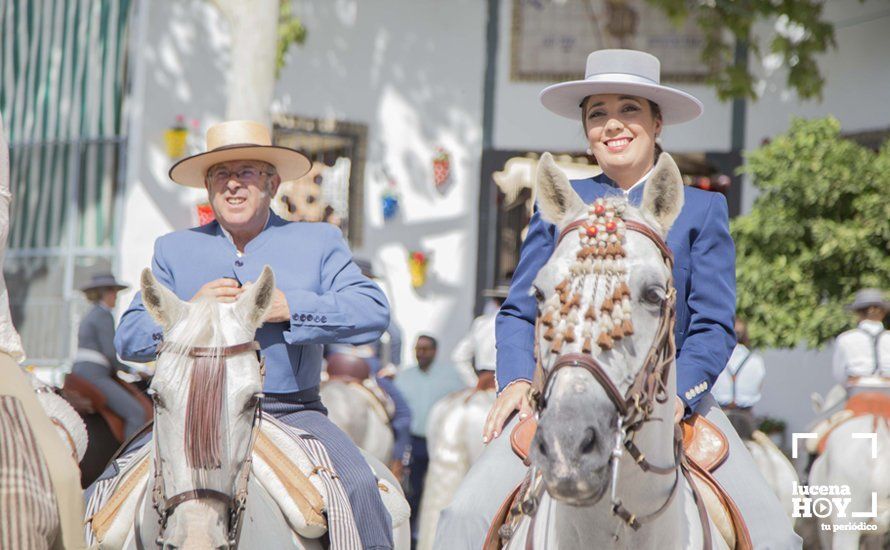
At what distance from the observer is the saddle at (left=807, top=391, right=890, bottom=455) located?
10273 millimetres

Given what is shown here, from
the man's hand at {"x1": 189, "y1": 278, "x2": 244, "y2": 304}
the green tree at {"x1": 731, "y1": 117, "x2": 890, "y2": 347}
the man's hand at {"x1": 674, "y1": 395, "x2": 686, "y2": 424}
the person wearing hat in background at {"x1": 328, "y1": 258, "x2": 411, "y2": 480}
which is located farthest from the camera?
the green tree at {"x1": 731, "y1": 117, "x2": 890, "y2": 347}

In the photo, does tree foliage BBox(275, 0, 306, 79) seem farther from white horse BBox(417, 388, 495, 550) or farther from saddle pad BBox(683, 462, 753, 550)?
saddle pad BBox(683, 462, 753, 550)

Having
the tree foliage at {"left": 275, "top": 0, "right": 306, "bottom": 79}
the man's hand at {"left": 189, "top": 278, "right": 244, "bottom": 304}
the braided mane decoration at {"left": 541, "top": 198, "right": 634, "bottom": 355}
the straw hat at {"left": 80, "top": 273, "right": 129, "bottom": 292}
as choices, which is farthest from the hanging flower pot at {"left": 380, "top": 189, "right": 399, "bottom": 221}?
the braided mane decoration at {"left": 541, "top": 198, "right": 634, "bottom": 355}

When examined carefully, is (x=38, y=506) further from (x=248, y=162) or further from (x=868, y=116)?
(x=868, y=116)

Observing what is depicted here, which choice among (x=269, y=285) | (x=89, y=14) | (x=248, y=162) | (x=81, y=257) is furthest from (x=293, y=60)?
(x=269, y=285)

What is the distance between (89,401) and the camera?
9.81 meters

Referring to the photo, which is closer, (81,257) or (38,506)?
(38,506)

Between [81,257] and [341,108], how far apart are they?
3344mm

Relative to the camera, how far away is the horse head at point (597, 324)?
9.64 ft

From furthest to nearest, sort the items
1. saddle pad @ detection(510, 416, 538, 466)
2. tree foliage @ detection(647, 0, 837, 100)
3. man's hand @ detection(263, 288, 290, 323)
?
tree foliage @ detection(647, 0, 837, 100) → man's hand @ detection(263, 288, 290, 323) → saddle pad @ detection(510, 416, 538, 466)

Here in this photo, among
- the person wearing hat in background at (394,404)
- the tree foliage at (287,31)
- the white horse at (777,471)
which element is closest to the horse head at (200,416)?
the person wearing hat in background at (394,404)

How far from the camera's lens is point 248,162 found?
5.41 m

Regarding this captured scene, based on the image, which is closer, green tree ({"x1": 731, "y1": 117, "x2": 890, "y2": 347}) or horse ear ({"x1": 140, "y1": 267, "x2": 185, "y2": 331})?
horse ear ({"x1": 140, "y1": 267, "x2": 185, "y2": 331})

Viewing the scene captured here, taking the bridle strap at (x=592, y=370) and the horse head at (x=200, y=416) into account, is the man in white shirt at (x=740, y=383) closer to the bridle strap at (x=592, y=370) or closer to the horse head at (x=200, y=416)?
the horse head at (x=200, y=416)
